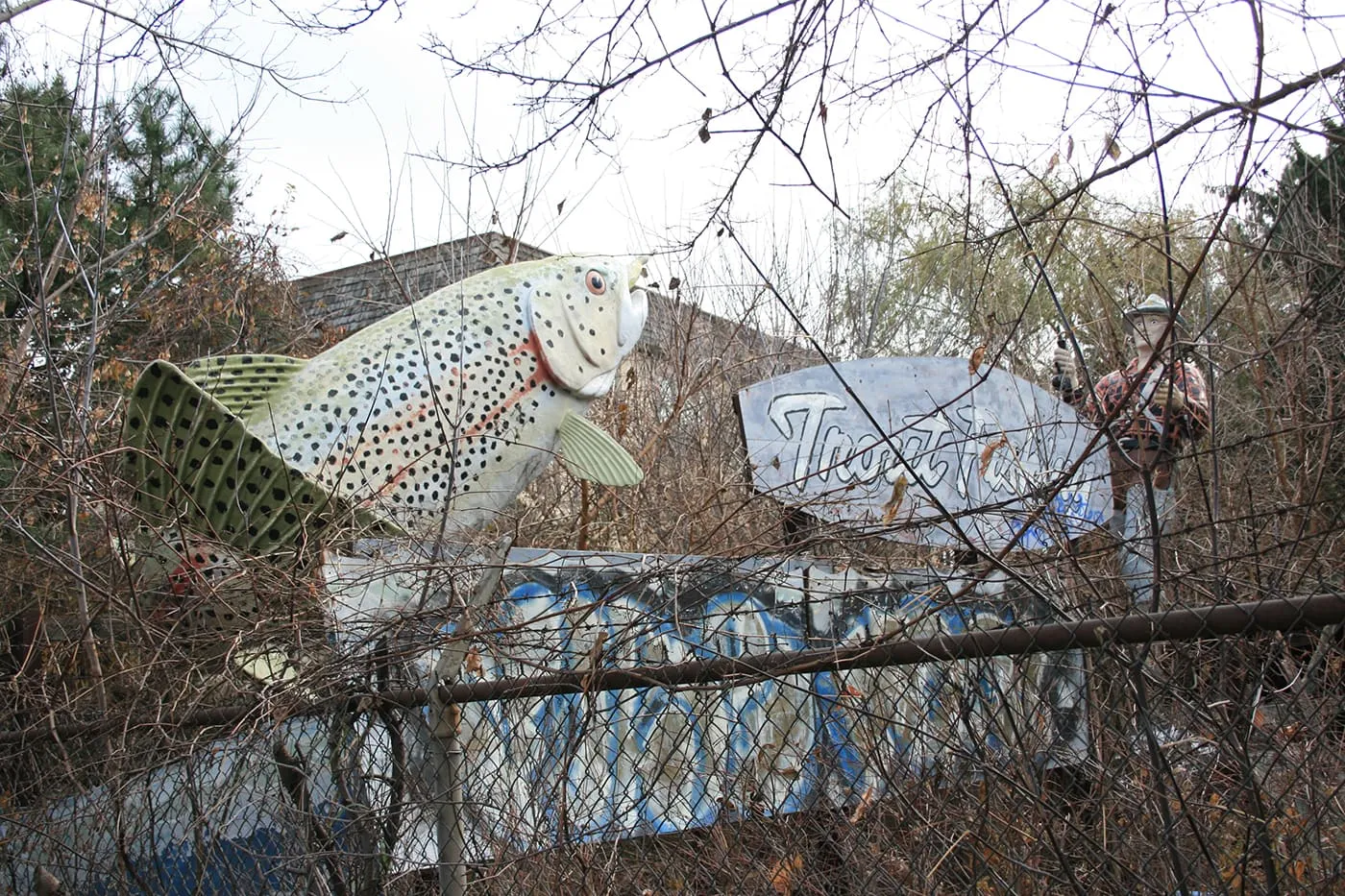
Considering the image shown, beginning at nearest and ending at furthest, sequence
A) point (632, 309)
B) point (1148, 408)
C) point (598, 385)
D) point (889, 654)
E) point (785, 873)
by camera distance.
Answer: point (889, 654) < point (785, 873) < point (1148, 408) < point (598, 385) < point (632, 309)

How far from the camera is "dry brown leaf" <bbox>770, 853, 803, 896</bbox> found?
7.70ft

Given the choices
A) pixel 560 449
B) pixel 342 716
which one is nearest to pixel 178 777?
pixel 342 716

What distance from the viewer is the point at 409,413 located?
4.20 metres

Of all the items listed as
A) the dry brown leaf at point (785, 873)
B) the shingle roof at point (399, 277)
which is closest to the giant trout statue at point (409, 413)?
the shingle roof at point (399, 277)

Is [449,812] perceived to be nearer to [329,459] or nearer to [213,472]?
[329,459]

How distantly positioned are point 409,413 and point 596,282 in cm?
100

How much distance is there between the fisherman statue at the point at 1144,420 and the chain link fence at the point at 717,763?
0.90 ft

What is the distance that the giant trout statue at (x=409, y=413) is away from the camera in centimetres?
359

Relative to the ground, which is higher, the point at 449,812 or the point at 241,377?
the point at 241,377

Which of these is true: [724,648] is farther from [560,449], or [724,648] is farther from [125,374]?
[125,374]

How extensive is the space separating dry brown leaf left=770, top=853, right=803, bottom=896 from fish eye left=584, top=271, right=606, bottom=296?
8.76 feet

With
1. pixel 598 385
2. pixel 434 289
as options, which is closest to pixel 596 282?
pixel 598 385

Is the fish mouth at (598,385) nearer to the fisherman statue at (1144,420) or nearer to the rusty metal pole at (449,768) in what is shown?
the fisherman statue at (1144,420)

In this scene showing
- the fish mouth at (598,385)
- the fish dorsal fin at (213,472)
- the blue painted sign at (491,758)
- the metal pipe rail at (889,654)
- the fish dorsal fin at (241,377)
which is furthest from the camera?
the fish mouth at (598,385)
